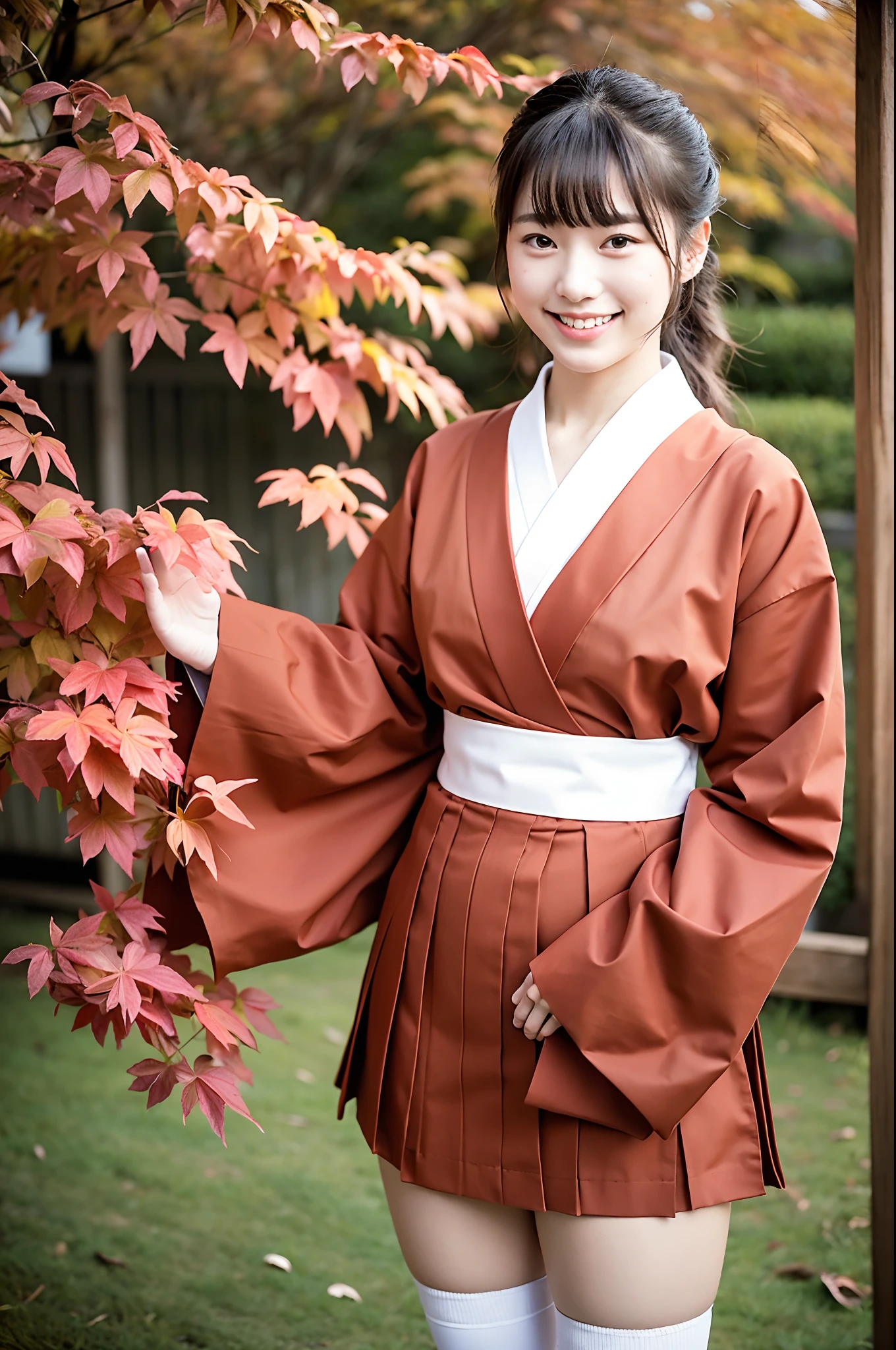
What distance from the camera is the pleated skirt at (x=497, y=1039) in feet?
5.47

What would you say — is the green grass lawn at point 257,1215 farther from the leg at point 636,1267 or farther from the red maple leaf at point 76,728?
the red maple leaf at point 76,728

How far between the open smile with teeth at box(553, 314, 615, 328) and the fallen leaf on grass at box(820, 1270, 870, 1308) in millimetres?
2183

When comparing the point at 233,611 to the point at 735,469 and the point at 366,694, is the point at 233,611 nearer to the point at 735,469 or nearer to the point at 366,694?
the point at 366,694

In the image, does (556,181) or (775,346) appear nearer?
(556,181)

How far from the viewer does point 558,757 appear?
5.60ft

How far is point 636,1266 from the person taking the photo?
5.45 feet

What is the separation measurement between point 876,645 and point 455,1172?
125 cm

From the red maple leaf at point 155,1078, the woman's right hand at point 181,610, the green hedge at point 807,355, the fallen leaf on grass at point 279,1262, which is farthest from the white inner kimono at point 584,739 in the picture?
the green hedge at point 807,355

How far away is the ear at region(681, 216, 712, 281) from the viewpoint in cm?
173

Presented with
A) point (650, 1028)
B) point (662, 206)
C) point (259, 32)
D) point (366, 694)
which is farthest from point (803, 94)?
point (650, 1028)

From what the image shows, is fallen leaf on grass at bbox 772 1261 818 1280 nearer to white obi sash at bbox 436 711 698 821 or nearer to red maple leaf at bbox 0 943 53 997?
white obi sash at bbox 436 711 698 821

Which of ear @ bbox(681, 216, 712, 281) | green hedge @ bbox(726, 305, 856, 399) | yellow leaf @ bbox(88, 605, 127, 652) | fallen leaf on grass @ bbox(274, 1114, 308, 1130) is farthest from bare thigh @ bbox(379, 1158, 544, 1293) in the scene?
green hedge @ bbox(726, 305, 856, 399)

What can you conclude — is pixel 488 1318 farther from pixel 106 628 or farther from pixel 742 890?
pixel 106 628

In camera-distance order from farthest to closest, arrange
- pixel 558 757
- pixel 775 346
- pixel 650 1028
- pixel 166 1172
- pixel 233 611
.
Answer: pixel 775 346 < pixel 166 1172 < pixel 233 611 < pixel 558 757 < pixel 650 1028
